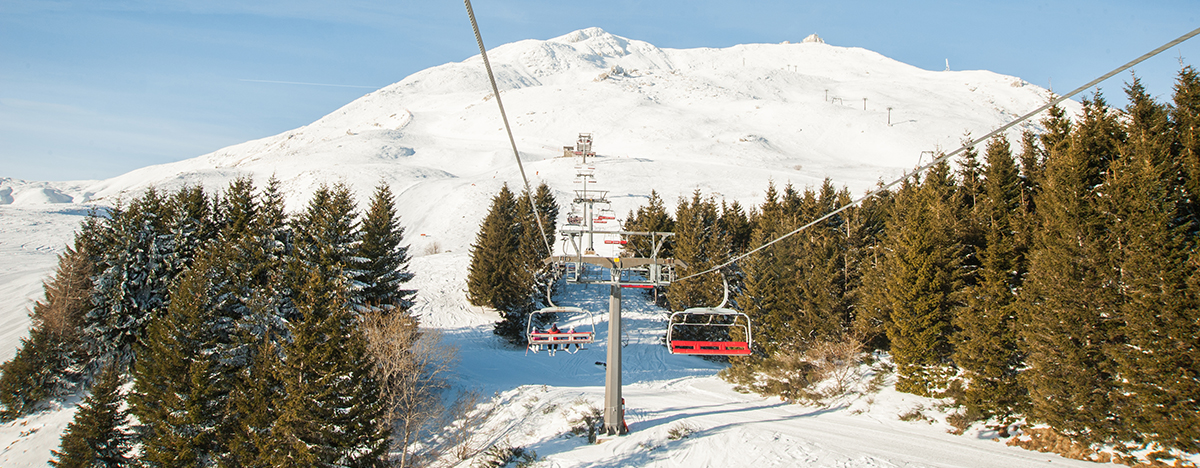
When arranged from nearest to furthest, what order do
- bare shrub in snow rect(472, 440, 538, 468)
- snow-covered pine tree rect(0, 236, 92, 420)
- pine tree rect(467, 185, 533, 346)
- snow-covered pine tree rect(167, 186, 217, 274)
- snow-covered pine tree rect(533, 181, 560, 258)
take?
bare shrub in snow rect(472, 440, 538, 468) → snow-covered pine tree rect(0, 236, 92, 420) → snow-covered pine tree rect(167, 186, 217, 274) → pine tree rect(467, 185, 533, 346) → snow-covered pine tree rect(533, 181, 560, 258)

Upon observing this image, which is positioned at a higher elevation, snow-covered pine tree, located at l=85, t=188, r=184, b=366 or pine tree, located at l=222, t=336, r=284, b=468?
snow-covered pine tree, located at l=85, t=188, r=184, b=366

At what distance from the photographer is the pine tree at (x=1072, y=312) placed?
1731 centimetres

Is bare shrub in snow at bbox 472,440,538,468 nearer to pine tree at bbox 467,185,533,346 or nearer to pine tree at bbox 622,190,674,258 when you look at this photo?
pine tree at bbox 467,185,533,346

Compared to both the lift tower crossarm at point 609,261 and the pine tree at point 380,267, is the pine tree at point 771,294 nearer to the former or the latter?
the lift tower crossarm at point 609,261

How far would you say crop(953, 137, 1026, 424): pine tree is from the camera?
67.3ft

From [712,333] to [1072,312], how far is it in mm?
22516

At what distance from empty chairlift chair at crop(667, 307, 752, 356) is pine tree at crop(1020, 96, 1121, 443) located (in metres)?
9.43

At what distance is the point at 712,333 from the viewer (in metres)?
38.6

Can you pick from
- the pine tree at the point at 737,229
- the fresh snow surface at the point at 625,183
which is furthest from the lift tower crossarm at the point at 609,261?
the pine tree at the point at 737,229

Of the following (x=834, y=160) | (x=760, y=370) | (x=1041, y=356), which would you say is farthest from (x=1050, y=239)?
(x=834, y=160)

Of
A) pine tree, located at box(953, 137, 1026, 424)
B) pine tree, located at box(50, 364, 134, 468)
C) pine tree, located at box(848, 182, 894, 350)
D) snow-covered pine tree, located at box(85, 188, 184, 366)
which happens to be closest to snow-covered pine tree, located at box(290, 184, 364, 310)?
pine tree, located at box(50, 364, 134, 468)

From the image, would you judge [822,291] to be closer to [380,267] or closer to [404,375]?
[404,375]

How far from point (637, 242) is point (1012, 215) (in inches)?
1200

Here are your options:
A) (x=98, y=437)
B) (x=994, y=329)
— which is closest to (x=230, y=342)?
(x=98, y=437)
